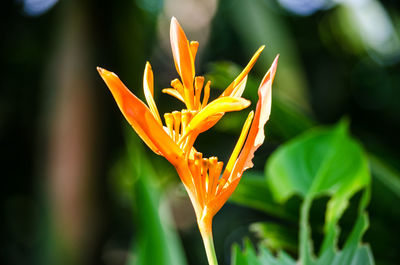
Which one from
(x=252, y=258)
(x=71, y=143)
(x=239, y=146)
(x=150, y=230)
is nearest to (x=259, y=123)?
(x=239, y=146)

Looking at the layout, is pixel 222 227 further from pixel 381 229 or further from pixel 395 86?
pixel 381 229

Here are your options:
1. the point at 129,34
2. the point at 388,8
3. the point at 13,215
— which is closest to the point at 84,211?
A: the point at 129,34

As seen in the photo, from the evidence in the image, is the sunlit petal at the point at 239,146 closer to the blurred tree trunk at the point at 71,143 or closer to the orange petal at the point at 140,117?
the orange petal at the point at 140,117

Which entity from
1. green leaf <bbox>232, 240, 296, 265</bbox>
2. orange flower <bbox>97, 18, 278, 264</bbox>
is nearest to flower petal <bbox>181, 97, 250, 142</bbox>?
orange flower <bbox>97, 18, 278, 264</bbox>

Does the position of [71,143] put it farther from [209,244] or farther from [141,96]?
[209,244]

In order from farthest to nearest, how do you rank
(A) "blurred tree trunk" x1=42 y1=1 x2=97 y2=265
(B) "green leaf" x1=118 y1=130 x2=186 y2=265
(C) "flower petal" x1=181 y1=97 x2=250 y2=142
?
1. (A) "blurred tree trunk" x1=42 y1=1 x2=97 y2=265
2. (B) "green leaf" x1=118 y1=130 x2=186 y2=265
3. (C) "flower petal" x1=181 y1=97 x2=250 y2=142

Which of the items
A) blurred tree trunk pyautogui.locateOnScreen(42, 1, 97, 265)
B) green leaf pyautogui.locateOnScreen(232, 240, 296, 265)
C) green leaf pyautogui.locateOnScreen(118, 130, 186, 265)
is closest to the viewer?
green leaf pyautogui.locateOnScreen(232, 240, 296, 265)

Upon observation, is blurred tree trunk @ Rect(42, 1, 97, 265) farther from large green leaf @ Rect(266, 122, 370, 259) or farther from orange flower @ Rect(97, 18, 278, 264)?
orange flower @ Rect(97, 18, 278, 264)
